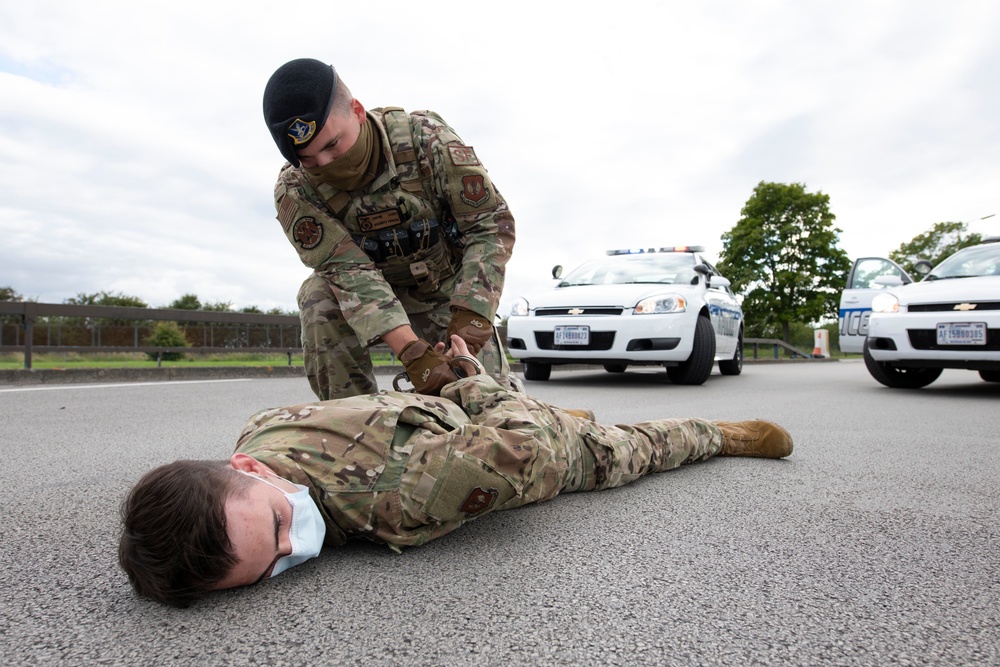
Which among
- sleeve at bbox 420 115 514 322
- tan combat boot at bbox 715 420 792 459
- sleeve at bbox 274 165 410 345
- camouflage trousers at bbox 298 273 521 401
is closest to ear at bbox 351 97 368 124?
sleeve at bbox 420 115 514 322

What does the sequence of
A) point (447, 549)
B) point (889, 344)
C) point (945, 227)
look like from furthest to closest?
Answer: point (945, 227) < point (889, 344) < point (447, 549)

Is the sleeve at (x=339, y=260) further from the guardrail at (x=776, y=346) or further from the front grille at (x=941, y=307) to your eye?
the guardrail at (x=776, y=346)

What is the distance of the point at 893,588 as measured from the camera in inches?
56.7

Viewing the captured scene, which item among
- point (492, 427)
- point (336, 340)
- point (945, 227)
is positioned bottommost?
point (492, 427)

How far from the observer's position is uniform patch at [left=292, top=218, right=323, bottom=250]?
285 centimetres

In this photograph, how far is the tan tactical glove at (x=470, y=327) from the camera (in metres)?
2.66

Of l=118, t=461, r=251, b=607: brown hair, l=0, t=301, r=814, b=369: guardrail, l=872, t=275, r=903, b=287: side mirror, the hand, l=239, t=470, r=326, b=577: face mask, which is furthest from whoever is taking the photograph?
l=0, t=301, r=814, b=369: guardrail

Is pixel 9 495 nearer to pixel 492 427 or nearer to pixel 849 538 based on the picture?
pixel 492 427

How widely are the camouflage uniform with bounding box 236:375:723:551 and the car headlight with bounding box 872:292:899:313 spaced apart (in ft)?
18.1

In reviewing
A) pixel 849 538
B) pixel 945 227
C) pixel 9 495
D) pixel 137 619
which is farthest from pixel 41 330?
pixel 945 227

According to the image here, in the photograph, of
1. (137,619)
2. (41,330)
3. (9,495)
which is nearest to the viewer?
(137,619)

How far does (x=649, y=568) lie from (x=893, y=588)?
1.61 feet

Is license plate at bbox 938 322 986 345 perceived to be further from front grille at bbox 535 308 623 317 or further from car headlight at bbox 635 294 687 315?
front grille at bbox 535 308 623 317

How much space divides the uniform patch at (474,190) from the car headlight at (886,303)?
16.3ft
